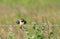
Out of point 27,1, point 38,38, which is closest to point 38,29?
point 38,38

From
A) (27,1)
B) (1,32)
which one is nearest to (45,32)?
(1,32)

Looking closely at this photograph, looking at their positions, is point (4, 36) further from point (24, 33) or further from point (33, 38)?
point (33, 38)

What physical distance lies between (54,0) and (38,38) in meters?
13.9

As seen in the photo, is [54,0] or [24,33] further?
[54,0]

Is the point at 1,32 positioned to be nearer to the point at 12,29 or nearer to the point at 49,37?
the point at 12,29

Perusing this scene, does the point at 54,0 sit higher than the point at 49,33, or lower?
lower

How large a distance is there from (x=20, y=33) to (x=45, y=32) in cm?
52

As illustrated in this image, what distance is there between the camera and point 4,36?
22.6 ft

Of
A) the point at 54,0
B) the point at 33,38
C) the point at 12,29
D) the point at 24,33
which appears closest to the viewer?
the point at 33,38

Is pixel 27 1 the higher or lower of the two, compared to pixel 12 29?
lower

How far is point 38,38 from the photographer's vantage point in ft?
20.5

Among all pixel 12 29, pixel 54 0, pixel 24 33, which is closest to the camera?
pixel 24 33

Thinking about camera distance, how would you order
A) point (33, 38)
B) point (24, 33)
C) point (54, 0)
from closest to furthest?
1. point (33, 38)
2. point (24, 33)
3. point (54, 0)

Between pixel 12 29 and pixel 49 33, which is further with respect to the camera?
pixel 12 29
